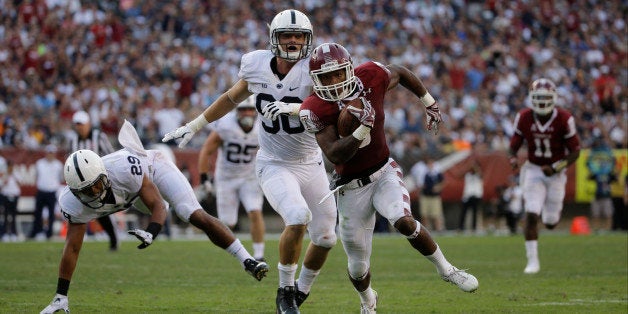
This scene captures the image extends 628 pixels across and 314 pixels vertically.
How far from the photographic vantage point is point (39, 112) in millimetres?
19047

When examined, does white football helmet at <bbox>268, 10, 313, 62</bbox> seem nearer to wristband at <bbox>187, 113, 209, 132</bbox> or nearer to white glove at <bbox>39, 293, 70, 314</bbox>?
wristband at <bbox>187, 113, 209, 132</bbox>

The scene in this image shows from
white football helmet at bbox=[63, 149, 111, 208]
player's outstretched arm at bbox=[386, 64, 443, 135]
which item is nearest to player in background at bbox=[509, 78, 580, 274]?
player's outstretched arm at bbox=[386, 64, 443, 135]

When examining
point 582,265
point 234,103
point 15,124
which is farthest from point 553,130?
point 15,124

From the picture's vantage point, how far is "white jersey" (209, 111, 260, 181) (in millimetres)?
Answer: 12297

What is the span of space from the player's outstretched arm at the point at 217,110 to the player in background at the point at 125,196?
0.33 m

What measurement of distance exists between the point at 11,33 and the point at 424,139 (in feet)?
28.1

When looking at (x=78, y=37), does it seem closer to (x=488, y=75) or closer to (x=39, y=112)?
(x=39, y=112)

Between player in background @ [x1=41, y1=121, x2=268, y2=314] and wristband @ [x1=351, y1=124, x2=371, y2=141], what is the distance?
55.3 inches

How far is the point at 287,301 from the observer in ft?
24.2

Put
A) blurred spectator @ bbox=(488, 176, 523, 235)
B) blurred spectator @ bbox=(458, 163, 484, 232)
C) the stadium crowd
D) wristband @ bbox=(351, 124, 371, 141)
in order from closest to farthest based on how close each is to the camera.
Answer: wristband @ bbox=(351, 124, 371, 141) → the stadium crowd → blurred spectator @ bbox=(488, 176, 523, 235) → blurred spectator @ bbox=(458, 163, 484, 232)

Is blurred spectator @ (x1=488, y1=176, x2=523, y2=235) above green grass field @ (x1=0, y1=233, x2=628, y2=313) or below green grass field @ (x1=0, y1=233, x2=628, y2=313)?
below

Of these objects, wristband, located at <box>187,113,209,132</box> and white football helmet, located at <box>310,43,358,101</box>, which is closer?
white football helmet, located at <box>310,43,358,101</box>

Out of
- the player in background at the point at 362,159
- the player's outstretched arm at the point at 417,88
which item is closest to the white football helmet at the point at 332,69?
the player in background at the point at 362,159

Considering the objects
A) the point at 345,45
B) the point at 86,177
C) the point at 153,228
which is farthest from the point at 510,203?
the point at 86,177
